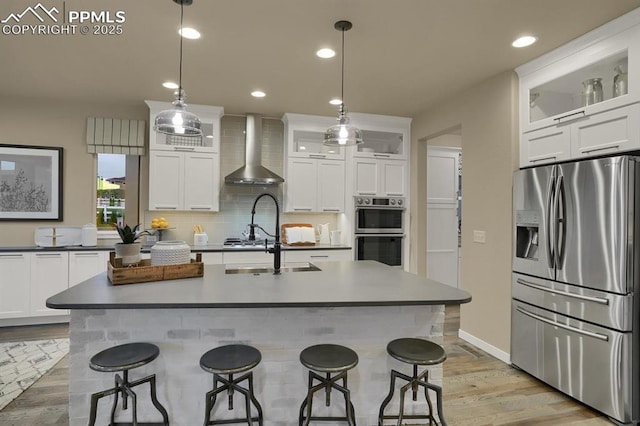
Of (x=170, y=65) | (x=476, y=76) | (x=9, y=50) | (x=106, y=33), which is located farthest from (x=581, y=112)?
(x=9, y=50)

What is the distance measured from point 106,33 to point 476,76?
3325 millimetres

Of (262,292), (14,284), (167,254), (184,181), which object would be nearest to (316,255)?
(184,181)

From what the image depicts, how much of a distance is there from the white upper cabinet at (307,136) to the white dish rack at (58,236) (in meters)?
2.91

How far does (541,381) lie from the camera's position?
9.34 feet

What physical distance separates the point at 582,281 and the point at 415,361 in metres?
1.61

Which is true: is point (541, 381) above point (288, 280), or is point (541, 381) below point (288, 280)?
below

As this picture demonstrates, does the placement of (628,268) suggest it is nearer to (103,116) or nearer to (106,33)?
(106,33)

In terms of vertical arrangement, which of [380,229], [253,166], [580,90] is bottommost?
[380,229]

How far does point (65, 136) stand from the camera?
4.41 metres

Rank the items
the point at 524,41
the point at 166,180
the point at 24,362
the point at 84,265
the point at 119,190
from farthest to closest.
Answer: the point at 119,190 → the point at 166,180 → the point at 84,265 → the point at 24,362 → the point at 524,41

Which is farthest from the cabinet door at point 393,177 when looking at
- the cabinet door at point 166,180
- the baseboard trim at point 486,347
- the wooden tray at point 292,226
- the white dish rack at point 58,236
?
the white dish rack at point 58,236

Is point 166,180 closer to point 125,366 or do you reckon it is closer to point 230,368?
point 125,366

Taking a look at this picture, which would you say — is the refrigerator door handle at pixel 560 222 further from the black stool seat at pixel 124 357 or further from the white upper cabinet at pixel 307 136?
the black stool seat at pixel 124 357

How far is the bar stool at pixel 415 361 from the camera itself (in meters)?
1.84
